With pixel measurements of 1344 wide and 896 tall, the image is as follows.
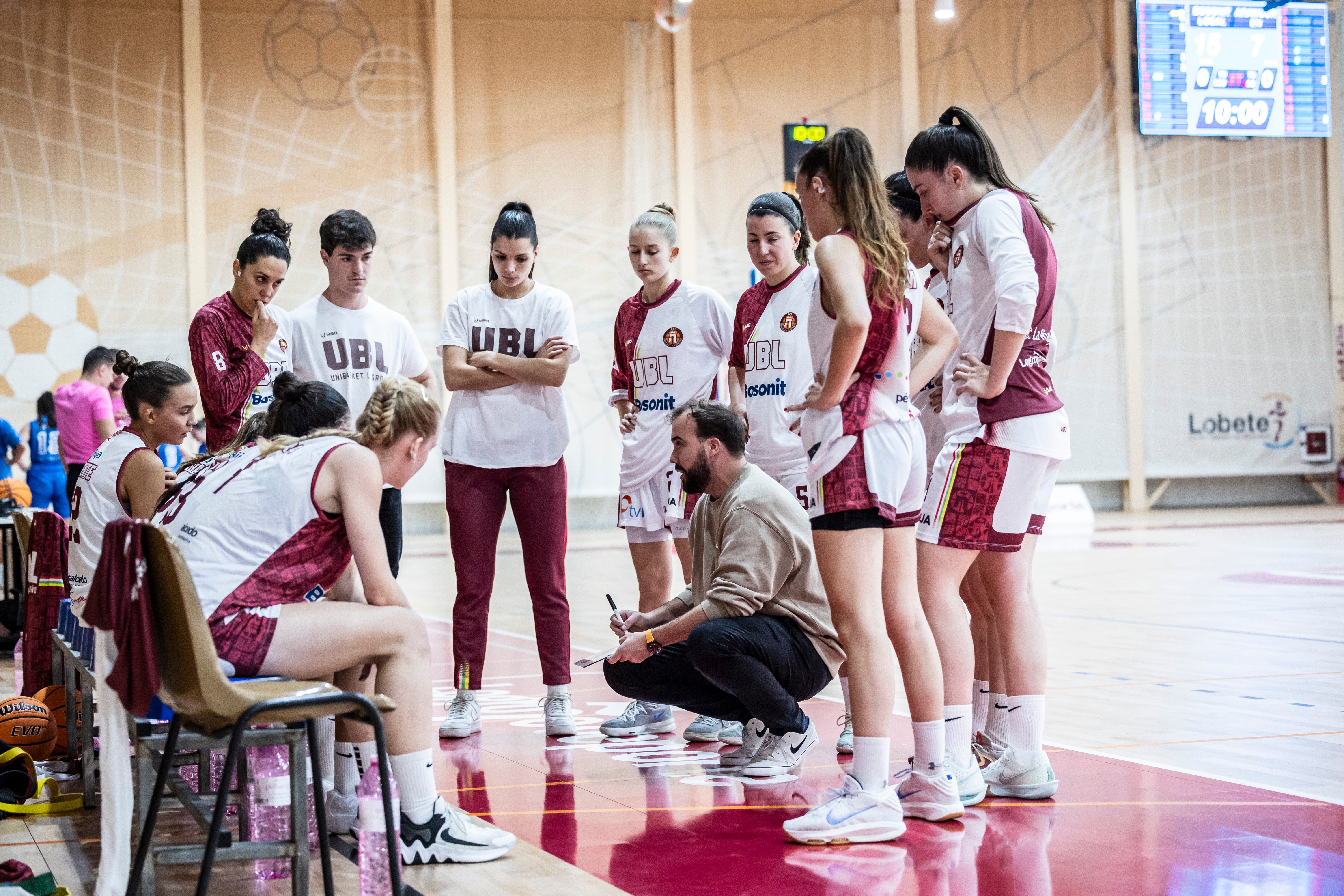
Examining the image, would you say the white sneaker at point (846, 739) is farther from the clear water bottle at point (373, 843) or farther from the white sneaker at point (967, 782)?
the clear water bottle at point (373, 843)

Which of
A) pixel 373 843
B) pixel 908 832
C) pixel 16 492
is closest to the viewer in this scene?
pixel 373 843

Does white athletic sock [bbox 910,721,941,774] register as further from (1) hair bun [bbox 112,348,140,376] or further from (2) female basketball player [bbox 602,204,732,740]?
(1) hair bun [bbox 112,348,140,376]

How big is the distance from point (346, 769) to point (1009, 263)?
201 cm

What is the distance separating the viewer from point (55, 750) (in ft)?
12.6

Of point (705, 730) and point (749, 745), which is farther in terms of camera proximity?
point (705, 730)

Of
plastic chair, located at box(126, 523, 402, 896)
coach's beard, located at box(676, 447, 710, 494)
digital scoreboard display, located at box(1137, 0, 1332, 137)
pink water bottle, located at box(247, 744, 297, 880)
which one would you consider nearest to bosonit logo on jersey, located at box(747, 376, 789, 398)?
coach's beard, located at box(676, 447, 710, 494)

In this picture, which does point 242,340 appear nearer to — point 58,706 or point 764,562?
point 58,706

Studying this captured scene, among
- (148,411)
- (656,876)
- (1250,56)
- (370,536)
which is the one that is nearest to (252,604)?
(370,536)

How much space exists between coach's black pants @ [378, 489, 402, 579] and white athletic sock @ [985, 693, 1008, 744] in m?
1.82

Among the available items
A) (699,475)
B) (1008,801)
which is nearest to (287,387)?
(699,475)

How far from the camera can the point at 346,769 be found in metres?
3.00

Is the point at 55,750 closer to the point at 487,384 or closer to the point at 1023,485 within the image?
the point at 487,384

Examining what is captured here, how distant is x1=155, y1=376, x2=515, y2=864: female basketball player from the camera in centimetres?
238

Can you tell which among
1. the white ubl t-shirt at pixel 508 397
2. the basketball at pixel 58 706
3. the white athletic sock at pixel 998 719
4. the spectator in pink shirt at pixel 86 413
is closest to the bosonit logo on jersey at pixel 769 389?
the white ubl t-shirt at pixel 508 397
